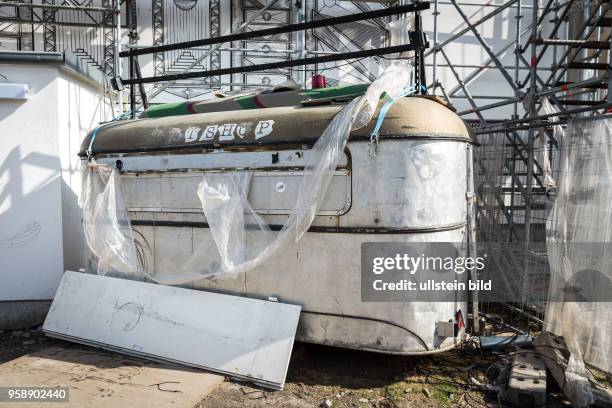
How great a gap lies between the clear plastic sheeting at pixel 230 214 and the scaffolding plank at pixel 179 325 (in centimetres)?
20

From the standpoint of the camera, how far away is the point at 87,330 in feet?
15.7

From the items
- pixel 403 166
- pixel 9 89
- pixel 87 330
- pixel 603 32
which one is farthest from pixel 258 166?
pixel 603 32

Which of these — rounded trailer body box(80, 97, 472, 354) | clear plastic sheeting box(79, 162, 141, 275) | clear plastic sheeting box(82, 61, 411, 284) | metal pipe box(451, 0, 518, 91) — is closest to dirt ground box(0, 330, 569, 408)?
rounded trailer body box(80, 97, 472, 354)

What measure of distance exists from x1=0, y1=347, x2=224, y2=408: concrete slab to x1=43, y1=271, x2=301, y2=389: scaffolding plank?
134 millimetres

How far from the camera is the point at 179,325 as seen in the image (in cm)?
437

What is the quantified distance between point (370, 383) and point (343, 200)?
59.6 inches

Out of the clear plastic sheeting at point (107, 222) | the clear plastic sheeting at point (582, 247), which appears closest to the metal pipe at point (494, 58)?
the clear plastic sheeting at point (582, 247)

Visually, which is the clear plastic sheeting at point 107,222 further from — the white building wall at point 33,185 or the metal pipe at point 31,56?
the metal pipe at point 31,56

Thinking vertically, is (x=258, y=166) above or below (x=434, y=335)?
above

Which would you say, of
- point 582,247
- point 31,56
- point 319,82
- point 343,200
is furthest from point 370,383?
point 31,56

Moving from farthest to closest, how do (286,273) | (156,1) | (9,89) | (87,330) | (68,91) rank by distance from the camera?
(156,1) → (68,91) → (9,89) → (87,330) → (286,273)

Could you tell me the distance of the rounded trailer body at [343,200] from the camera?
3.74 meters

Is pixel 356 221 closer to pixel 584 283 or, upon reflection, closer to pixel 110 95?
pixel 584 283

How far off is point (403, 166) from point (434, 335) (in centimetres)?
138
